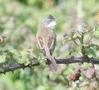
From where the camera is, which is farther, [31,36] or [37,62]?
[31,36]

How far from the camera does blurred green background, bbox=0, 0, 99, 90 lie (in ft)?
15.2

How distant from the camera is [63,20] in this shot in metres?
10.3

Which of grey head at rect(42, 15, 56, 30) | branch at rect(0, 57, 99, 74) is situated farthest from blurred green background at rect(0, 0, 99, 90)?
grey head at rect(42, 15, 56, 30)

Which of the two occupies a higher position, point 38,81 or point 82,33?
point 82,33

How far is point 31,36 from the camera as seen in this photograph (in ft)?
26.0

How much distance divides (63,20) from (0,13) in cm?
127

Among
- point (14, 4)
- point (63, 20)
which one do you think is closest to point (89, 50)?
point (63, 20)

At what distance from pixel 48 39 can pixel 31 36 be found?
10.1 ft

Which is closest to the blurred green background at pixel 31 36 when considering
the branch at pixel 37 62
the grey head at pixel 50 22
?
the branch at pixel 37 62

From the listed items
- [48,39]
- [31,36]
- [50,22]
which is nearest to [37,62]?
[48,39]

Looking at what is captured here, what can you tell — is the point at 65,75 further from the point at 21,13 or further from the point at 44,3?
the point at 44,3

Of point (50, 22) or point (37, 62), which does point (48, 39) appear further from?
point (37, 62)

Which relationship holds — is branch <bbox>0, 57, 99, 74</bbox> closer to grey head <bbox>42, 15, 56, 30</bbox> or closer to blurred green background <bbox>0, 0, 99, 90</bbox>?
blurred green background <bbox>0, 0, 99, 90</bbox>

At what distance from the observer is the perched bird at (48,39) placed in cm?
437
